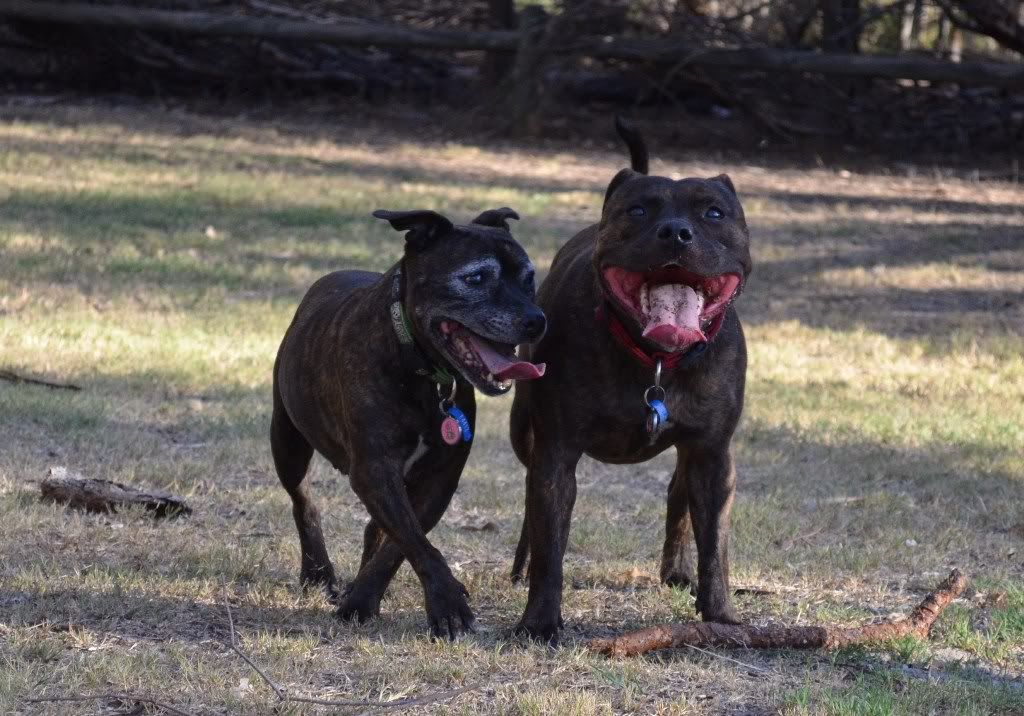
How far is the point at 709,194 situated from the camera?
5164 millimetres

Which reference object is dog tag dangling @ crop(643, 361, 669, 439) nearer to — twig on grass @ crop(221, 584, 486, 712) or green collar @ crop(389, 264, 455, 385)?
green collar @ crop(389, 264, 455, 385)

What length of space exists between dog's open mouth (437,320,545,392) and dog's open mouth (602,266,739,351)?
365 mm

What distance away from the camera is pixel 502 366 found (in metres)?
5.08

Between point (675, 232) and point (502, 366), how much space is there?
70 cm

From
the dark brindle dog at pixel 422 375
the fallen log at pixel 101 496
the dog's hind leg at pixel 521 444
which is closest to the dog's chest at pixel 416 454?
the dark brindle dog at pixel 422 375

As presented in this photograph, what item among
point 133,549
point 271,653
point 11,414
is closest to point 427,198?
point 11,414

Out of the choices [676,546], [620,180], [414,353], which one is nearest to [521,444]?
[676,546]

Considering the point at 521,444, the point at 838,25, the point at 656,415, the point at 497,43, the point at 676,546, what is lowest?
the point at 676,546

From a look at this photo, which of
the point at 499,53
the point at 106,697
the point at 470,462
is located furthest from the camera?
the point at 499,53

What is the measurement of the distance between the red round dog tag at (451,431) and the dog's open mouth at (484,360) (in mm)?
169

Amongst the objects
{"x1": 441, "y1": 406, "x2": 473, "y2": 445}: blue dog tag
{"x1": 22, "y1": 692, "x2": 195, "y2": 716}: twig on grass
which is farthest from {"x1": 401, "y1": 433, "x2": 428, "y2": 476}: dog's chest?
{"x1": 22, "y1": 692, "x2": 195, "y2": 716}: twig on grass

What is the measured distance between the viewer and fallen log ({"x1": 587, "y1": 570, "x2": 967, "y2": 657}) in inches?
197

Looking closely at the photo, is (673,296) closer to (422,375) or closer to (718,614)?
(422,375)

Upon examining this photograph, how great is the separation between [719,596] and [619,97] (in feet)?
55.1
